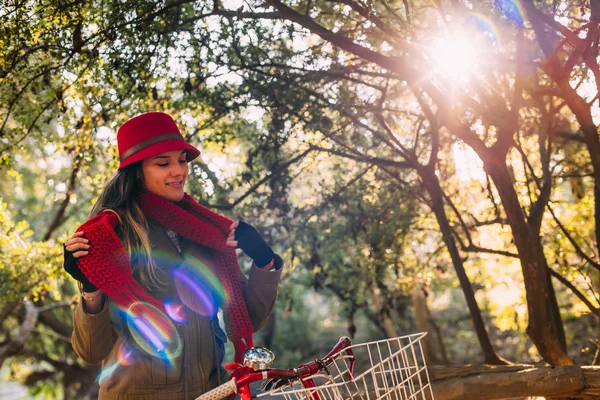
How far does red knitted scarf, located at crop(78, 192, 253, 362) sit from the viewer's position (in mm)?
2385

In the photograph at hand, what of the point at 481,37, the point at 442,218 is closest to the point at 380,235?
the point at 442,218

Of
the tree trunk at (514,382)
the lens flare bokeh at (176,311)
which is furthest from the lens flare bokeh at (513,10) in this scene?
the lens flare bokeh at (176,311)

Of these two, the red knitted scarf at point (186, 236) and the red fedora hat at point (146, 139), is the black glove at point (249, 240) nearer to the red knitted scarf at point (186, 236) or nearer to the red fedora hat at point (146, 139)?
the red knitted scarf at point (186, 236)

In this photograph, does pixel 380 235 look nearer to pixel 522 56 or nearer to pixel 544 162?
pixel 544 162

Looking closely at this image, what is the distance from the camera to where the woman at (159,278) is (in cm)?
241

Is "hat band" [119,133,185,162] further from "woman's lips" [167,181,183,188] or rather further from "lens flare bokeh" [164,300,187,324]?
"lens flare bokeh" [164,300,187,324]

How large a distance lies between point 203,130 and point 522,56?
273cm

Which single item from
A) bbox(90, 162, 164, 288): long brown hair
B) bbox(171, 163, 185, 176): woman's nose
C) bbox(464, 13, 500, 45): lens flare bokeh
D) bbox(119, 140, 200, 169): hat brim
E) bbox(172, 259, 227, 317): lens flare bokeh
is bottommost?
bbox(172, 259, 227, 317): lens flare bokeh

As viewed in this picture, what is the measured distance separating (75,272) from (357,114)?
3336mm

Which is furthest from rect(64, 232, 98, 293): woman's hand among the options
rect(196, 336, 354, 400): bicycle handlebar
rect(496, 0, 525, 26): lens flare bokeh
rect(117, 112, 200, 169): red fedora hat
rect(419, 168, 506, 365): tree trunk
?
rect(419, 168, 506, 365): tree trunk

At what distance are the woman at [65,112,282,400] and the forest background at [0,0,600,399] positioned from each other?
4.96 feet

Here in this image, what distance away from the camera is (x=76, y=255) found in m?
2.30

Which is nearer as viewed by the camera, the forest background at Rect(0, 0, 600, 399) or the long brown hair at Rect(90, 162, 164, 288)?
the long brown hair at Rect(90, 162, 164, 288)

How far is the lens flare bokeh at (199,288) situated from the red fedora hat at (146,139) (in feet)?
1.67
